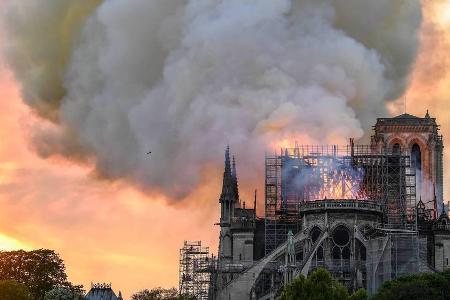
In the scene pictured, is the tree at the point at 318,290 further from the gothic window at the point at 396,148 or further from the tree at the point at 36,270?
the gothic window at the point at 396,148

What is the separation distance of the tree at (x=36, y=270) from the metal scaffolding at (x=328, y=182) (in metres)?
21.4

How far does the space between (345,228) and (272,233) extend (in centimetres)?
1176

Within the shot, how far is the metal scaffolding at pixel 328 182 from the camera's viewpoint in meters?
127

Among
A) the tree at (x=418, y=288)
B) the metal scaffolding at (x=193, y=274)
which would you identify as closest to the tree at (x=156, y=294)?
the metal scaffolding at (x=193, y=274)

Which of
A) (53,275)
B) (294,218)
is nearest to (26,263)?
(53,275)

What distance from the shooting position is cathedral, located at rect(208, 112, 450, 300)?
113938 millimetres

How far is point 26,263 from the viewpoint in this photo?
12706cm

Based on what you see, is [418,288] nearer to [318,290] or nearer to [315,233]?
[318,290]

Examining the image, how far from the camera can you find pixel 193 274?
139 m

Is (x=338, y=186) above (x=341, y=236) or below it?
above

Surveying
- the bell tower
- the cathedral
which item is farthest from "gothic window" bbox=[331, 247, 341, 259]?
the bell tower

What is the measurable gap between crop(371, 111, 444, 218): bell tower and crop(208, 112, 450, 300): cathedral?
12cm

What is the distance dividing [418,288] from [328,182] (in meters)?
37.8

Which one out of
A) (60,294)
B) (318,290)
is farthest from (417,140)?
(318,290)
